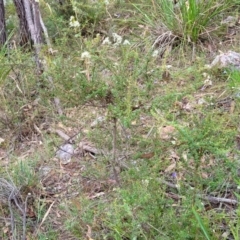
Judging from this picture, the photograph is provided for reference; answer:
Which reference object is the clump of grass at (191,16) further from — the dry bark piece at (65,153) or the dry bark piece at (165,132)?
the dry bark piece at (65,153)

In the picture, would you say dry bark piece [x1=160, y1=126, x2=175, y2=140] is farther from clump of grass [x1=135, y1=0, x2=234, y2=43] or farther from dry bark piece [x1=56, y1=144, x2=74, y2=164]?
clump of grass [x1=135, y1=0, x2=234, y2=43]

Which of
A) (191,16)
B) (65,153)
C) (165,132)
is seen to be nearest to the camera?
(165,132)

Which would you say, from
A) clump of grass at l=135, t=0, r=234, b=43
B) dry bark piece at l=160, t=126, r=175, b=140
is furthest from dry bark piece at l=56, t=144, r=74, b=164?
clump of grass at l=135, t=0, r=234, b=43

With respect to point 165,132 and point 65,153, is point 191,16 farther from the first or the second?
point 65,153

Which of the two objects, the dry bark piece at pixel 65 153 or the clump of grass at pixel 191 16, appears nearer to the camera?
the dry bark piece at pixel 65 153

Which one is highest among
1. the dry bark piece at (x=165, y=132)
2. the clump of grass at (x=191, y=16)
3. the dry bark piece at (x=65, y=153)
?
the clump of grass at (x=191, y=16)

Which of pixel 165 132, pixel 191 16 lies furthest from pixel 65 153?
pixel 191 16

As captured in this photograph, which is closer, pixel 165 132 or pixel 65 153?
pixel 165 132

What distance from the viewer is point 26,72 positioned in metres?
3.23

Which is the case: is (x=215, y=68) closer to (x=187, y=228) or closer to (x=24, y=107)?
(x=24, y=107)

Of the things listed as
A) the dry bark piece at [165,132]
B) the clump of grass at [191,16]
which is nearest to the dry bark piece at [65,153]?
the dry bark piece at [165,132]

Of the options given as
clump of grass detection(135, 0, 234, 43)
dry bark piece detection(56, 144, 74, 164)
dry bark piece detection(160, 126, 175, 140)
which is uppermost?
clump of grass detection(135, 0, 234, 43)

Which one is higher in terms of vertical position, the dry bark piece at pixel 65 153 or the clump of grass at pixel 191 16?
the clump of grass at pixel 191 16

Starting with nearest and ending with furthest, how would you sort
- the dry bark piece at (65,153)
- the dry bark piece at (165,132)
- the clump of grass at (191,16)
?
the dry bark piece at (165,132) < the dry bark piece at (65,153) < the clump of grass at (191,16)
